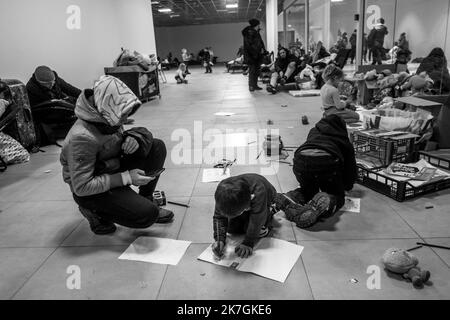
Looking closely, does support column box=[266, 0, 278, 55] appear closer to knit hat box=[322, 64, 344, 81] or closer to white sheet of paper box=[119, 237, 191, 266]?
knit hat box=[322, 64, 344, 81]

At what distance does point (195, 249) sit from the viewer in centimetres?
222

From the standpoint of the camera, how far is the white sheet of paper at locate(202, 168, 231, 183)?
3334mm

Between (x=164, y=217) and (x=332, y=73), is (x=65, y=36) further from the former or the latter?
(x=164, y=217)

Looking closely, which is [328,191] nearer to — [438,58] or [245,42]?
[438,58]

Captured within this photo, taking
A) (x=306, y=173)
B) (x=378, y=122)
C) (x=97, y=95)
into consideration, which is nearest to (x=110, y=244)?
(x=97, y=95)

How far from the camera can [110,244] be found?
233 cm

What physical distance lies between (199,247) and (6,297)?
3.36 feet

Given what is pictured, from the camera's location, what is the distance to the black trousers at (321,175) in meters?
2.44


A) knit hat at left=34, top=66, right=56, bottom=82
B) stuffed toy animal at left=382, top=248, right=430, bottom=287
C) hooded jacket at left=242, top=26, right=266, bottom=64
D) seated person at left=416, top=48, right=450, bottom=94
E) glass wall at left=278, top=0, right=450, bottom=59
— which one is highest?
glass wall at left=278, top=0, right=450, bottom=59

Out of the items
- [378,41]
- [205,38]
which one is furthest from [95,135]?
[205,38]

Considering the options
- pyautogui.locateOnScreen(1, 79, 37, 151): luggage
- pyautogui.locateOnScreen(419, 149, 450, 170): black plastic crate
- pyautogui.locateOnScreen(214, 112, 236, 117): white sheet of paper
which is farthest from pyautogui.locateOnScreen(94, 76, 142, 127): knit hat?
pyautogui.locateOnScreen(214, 112, 236, 117): white sheet of paper

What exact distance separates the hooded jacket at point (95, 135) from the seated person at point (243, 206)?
68 centimetres

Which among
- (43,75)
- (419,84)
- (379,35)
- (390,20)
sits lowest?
(419,84)

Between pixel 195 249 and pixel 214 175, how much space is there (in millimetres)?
1289
